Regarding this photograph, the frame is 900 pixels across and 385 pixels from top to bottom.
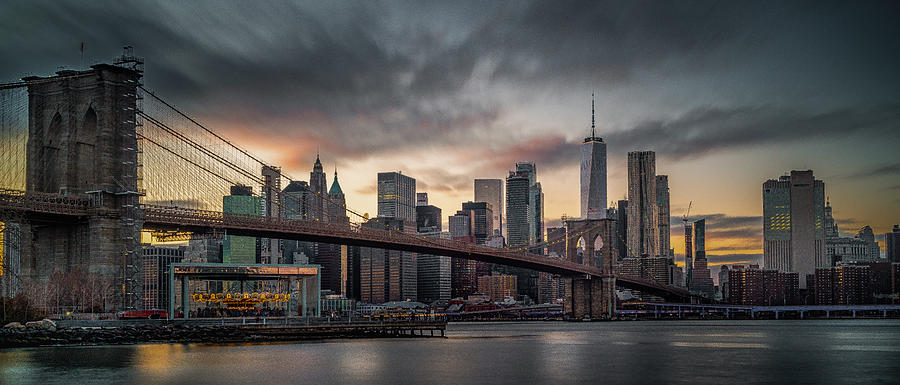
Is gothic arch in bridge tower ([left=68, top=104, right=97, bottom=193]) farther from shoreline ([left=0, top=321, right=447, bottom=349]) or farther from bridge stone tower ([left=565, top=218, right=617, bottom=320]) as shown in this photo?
bridge stone tower ([left=565, top=218, right=617, bottom=320])

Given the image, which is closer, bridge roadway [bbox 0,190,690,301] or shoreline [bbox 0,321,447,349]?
shoreline [bbox 0,321,447,349]

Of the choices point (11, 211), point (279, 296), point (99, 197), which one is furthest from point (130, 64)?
point (279, 296)

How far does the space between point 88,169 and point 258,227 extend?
14493 millimetres

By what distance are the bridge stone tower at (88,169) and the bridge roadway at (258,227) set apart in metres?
1.53

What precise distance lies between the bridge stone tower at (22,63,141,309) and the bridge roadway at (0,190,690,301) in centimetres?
153

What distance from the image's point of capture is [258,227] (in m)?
68.6

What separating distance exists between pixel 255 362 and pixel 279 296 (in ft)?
88.9

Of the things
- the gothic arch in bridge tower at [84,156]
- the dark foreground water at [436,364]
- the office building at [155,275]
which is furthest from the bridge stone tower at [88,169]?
the office building at [155,275]

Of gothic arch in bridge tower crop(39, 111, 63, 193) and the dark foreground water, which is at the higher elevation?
gothic arch in bridge tower crop(39, 111, 63, 193)

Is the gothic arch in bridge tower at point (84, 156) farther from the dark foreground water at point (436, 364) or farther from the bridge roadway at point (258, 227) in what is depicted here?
the dark foreground water at point (436, 364)

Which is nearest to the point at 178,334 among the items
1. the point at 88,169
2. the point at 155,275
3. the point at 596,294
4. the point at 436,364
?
the point at 88,169

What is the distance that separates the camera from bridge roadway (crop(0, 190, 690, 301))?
54.1 m

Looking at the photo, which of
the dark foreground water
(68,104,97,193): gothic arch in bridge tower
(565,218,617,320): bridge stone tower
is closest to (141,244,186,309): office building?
(565,218,617,320): bridge stone tower

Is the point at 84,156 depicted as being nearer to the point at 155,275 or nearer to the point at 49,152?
the point at 49,152
